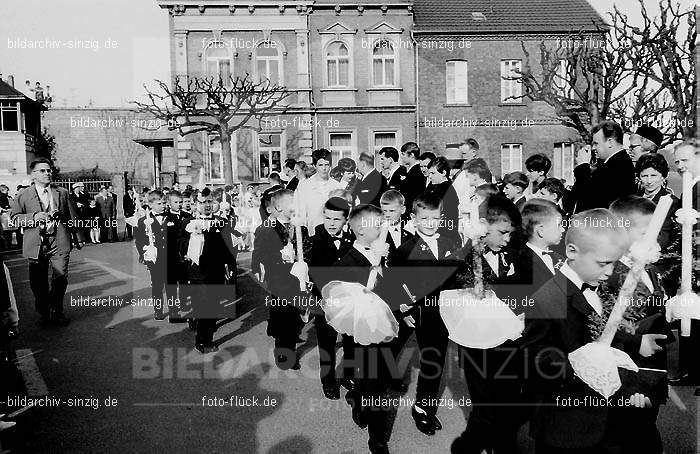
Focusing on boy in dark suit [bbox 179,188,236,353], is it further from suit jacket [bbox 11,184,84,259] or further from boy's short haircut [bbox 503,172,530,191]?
boy's short haircut [bbox 503,172,530,191]

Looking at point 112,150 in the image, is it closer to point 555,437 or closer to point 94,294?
point 94,294

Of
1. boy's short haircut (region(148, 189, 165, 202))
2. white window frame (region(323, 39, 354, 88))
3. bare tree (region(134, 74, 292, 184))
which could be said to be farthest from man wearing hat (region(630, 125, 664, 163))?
white window frame (region(323, 39, 354, 88))

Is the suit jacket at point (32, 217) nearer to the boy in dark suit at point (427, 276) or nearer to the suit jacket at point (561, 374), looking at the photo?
the boy in dark suit at point (427, 276)

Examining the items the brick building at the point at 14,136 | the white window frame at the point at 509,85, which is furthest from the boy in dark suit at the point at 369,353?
the brick building at the point at 14,136

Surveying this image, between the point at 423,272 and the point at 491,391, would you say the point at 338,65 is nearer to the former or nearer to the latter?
the point at 423,272

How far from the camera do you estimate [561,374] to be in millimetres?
2916

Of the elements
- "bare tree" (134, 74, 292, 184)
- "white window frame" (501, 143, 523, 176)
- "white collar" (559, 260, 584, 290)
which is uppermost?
"bare tree" (134, 74, 292, 184)

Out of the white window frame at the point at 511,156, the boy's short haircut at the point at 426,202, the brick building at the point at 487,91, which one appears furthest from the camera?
the white window frame at the point at 511,156

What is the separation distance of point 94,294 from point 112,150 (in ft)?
133

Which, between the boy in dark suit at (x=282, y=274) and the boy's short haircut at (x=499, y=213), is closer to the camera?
the boy's short haircut at (x=499, y=213)

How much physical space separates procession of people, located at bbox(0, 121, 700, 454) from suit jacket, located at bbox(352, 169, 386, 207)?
2 cm

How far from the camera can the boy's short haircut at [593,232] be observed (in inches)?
118

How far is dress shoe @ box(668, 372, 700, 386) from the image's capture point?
5539 millimetres

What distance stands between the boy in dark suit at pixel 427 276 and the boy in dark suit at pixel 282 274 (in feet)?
5.48
